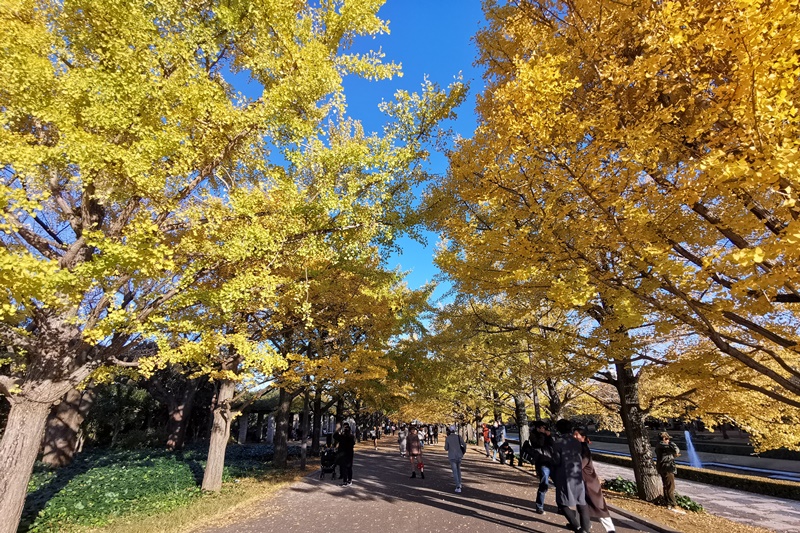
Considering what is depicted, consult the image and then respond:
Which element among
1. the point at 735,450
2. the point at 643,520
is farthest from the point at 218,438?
the point at 735,450

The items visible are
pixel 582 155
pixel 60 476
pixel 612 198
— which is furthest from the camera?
pixel 60 476

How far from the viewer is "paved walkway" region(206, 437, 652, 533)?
6027 mm

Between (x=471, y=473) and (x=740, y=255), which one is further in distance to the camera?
(x=471, y=473)

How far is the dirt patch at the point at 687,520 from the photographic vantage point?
6.08 meters

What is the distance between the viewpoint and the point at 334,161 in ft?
20.0

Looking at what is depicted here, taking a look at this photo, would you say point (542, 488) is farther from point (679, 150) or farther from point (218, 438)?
point (218, 438)

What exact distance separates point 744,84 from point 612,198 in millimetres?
1371

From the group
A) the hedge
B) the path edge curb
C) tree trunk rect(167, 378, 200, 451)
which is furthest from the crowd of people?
tree trunk rect(167, 378, 200, 451)

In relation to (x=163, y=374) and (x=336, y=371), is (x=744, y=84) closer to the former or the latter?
(x=336, y=371)

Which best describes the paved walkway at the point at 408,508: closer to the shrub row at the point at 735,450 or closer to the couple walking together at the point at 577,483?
the couple walking together at the point at 577,483

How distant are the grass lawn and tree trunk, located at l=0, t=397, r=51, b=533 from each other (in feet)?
5.74

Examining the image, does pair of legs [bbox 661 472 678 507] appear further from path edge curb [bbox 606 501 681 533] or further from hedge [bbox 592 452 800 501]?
hedge [bbox 592 452 800 501]

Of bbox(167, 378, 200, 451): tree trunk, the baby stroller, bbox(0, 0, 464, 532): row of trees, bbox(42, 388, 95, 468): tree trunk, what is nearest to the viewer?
bbox(0, 0, 464, 532): row of trees

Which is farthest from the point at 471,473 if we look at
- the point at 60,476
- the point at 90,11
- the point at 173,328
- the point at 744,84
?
the point at 90,11
